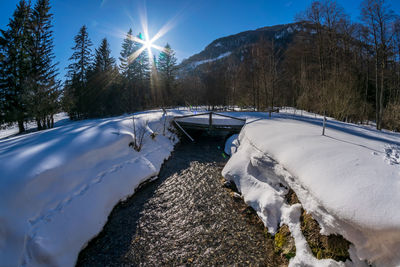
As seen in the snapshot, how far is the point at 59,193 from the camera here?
134 inches

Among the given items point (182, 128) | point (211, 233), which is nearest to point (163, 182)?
point (211, 233)

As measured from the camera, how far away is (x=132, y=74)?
2994 cm

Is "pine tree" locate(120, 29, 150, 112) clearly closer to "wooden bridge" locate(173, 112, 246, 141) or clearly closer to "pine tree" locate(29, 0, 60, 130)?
"pine tree" locate(29, 0, 60, 130)

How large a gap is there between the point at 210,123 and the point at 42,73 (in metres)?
18.6

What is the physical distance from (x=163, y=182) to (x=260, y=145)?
3.35 meters

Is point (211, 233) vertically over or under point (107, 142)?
under

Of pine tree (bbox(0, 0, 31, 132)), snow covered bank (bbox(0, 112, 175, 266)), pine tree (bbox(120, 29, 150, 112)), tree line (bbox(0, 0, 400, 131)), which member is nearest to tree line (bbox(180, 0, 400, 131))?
tree line (bbox(0, 0, 400, 131))

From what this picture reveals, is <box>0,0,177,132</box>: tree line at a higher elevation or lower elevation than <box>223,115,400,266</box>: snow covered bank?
higher

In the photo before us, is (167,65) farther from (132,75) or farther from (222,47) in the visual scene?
(222,47)

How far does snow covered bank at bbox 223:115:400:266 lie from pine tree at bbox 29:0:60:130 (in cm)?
1927

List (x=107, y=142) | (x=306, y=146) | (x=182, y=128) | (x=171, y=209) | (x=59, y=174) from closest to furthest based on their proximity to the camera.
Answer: (x=306, y=146) < (x=59, y=174) < (x=171, y=209) < (x=107, y=142) < (x=182, y=128)

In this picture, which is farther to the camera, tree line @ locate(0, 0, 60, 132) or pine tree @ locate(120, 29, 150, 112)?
pine tree @ locate(120, 29, 150, 112)

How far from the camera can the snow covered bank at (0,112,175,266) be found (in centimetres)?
251

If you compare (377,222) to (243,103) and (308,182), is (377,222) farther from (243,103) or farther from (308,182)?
(243,103)
